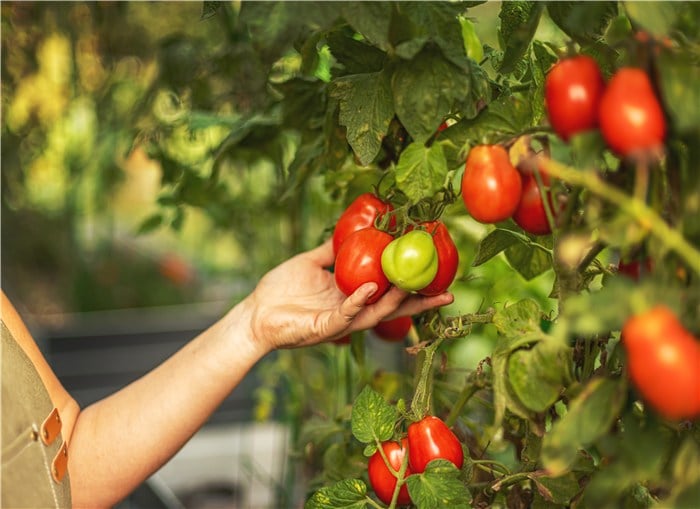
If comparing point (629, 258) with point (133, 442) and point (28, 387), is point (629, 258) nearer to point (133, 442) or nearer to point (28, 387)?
point (28, 387)

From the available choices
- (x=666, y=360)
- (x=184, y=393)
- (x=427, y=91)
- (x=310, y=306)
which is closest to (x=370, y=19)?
(x=427, y=91)

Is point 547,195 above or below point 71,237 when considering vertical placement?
above

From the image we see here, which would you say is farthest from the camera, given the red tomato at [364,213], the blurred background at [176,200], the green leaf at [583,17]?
the blurred background at [176,200]

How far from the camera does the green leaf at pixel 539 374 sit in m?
0.61

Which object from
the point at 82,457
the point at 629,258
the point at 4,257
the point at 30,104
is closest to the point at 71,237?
the point at 4,257

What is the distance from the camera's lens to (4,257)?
4191mm

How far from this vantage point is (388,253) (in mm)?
810

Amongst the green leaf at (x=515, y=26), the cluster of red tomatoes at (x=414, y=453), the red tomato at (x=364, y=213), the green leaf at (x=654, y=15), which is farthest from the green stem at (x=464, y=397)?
the green leaf at (x=654, y=15)

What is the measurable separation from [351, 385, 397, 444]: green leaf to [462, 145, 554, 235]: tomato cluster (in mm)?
214

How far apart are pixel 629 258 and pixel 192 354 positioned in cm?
67

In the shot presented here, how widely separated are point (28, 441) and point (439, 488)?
0.39m

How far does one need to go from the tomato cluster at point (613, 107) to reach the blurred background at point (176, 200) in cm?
17

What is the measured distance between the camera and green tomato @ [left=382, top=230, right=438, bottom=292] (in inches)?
31.0

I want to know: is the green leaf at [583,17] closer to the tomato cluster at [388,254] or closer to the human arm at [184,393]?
the tomato cluster at [388,254]
